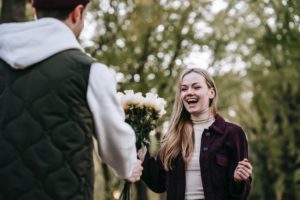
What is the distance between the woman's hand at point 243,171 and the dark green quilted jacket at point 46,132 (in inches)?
82.8

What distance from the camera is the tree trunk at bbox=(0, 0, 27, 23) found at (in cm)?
877

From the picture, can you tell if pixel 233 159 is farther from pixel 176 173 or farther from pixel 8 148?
pixel 8 148

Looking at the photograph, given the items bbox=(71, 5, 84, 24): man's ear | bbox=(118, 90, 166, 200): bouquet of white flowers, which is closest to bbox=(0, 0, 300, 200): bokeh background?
bbox=(118, 90, 166, 200): bouquet of white flowers

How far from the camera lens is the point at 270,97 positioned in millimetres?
20031

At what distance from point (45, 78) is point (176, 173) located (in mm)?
2458

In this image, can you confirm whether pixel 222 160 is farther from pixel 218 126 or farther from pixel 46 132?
pixel 46 132

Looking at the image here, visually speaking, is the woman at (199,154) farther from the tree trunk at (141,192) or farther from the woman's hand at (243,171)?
the tree trunk at (141,192)

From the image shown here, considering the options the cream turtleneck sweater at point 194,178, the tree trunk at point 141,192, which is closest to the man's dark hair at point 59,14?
the cream turtleneck sweater at point 194,178

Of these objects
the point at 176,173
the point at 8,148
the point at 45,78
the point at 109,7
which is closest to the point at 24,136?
the point at 8,148

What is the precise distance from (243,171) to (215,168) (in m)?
0.30

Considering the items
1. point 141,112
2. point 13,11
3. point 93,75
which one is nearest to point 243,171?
point 141,112

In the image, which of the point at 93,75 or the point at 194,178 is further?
the point at 194,178

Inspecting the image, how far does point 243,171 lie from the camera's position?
4.84 meters

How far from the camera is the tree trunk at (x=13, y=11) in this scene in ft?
28.8
